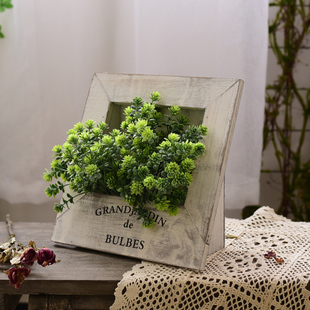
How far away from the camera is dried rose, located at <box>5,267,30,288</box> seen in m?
0.85

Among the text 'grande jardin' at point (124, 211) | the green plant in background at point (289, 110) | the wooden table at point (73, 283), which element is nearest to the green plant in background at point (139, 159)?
the text 'grande jardin' at point (124, 211)

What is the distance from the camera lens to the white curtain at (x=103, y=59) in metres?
Result: 1.54

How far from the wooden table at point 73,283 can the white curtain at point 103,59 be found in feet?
2.48

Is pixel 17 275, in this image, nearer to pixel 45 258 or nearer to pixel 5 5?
pixel 45 258

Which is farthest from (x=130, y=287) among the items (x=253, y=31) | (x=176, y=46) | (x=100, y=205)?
(x=253, y=31)

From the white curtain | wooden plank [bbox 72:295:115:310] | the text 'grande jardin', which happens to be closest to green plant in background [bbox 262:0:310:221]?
the white curtain

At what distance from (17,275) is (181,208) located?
34 centimetres

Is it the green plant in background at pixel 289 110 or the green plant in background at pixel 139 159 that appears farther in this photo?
the green plant in background at pixel 289 110

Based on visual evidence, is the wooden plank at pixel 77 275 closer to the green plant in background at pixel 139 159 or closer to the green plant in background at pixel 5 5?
the green plant in background at pixel 139 159

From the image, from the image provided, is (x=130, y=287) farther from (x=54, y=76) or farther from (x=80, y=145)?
(x=54, y=76)

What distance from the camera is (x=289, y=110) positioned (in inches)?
79.7

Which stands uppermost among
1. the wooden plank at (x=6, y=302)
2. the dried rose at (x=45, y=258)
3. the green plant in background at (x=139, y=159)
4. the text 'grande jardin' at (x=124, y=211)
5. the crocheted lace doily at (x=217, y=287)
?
the green plant in background at (x=139, y=159)

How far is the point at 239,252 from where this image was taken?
1.00 metres

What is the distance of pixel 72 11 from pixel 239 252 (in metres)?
1.02
